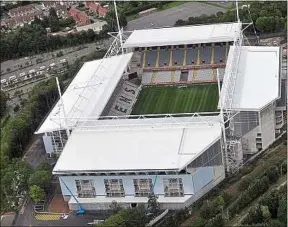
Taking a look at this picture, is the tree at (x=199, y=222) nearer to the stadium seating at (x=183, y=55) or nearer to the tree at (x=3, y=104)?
the stadium seating at (x=183, y=55)

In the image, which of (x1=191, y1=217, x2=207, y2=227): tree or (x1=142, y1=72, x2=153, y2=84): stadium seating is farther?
(x1=142, y1=72, x2=153, y2=84): stadium seating

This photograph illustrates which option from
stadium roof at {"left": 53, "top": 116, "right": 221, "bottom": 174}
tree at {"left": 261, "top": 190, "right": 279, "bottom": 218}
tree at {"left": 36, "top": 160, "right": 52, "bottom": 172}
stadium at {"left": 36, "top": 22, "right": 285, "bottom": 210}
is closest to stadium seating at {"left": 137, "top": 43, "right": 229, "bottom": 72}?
stadium at {"left": 36, "top": 22, "right": 285, "bottom": 210}

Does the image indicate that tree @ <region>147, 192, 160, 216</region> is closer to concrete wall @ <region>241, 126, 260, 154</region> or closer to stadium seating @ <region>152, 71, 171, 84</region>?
concrete wall @ <region>241, 126, 260, 154</region>

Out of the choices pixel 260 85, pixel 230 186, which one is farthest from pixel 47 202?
pixel 260 85

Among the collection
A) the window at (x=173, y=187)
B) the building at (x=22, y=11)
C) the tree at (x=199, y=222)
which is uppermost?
the building at (x=22, y=11)

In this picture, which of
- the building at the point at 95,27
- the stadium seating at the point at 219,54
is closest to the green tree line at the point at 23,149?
the building at the point at 95,27

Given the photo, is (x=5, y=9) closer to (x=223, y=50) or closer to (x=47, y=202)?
(x=223, y=50)

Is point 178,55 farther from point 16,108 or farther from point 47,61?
point 47,61
